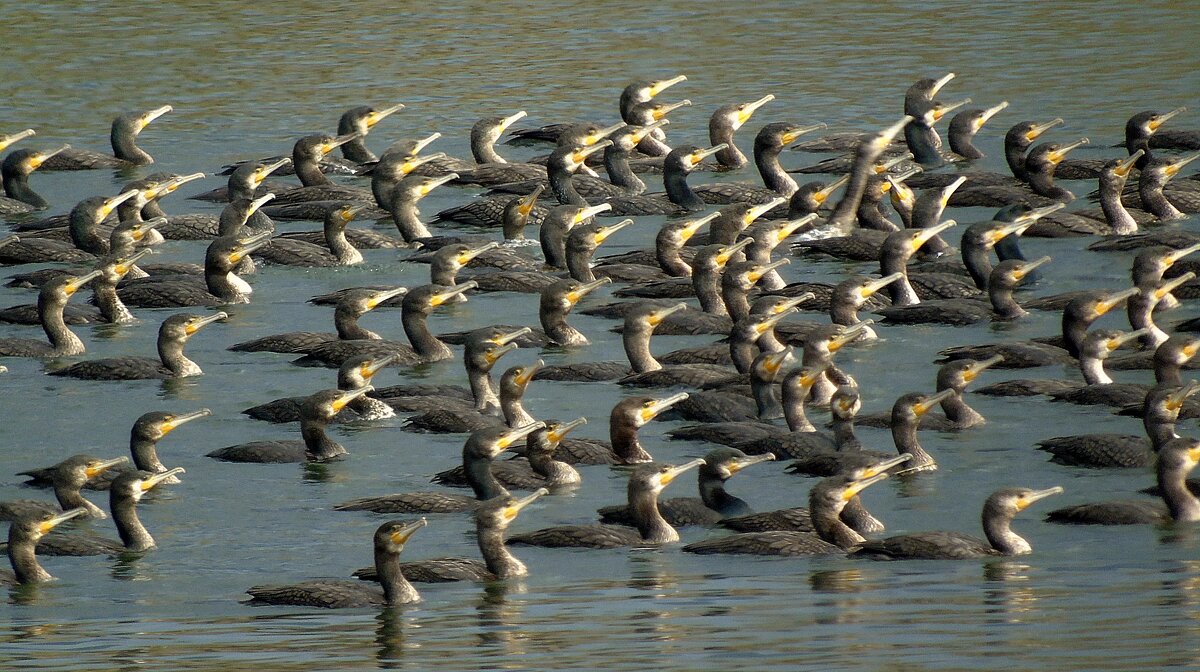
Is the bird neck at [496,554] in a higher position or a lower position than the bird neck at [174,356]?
higher

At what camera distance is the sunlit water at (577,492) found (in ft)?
40.1

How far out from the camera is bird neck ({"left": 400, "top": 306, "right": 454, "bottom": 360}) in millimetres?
21391

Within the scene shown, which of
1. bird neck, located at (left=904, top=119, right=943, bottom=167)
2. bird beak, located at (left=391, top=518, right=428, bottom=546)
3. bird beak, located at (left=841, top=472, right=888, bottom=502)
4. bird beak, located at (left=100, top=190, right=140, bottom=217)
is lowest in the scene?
bird neck, located at (left=904, top=119, right=943, bottom=167)

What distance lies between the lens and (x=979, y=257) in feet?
76.2

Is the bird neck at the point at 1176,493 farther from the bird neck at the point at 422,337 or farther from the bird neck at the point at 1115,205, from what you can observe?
the bird neck at the point at 1115,205

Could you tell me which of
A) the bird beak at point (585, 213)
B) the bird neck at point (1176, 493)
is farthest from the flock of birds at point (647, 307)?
the bird beak at point (585, 213)

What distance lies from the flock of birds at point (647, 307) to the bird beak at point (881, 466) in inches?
0.8

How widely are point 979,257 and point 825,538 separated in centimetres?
865

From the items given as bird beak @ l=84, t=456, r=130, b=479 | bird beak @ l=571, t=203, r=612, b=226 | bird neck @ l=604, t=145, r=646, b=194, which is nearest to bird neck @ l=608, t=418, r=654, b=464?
bird beak @ l=84, t=456, r=130, b=479

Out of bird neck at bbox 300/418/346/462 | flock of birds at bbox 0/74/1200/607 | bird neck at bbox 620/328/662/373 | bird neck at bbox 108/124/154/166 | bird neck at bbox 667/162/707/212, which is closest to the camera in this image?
flock of birds at bbox 0/74/1200/607

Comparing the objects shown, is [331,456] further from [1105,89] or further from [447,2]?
[447,2]

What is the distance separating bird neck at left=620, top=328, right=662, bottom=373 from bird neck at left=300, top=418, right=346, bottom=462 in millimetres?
3182

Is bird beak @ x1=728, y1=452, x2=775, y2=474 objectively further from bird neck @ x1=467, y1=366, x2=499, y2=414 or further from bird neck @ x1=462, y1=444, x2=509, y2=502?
bird neck @ x1=467, y1=366, x2=499, y2=414

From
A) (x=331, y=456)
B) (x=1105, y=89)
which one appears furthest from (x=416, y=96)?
(x=331, y=456)
